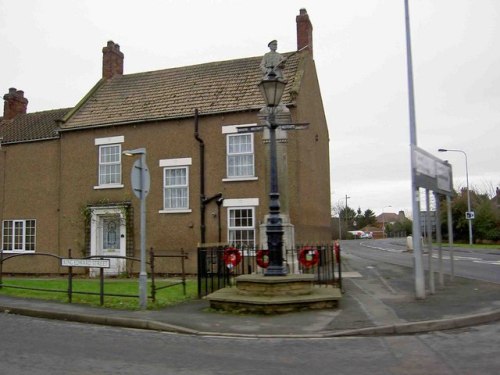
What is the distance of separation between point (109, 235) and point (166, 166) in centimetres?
386

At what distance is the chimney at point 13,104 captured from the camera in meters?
27.4

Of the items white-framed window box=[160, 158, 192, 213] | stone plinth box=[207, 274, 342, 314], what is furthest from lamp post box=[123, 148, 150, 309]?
white-framed window box=[160, 158, 192, 213]

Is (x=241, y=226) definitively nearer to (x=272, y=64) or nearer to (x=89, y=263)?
(x=89, y=263)

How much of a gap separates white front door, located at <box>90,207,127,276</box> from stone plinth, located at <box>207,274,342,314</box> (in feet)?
35.6

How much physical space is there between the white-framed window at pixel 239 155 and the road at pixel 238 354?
1115cm

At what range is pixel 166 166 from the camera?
2077cm

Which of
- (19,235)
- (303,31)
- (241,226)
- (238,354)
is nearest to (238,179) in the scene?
(241,226)

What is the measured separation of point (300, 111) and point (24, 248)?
13.5 metres

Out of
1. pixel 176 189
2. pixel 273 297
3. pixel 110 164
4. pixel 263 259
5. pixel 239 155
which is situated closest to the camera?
pixel 273 297

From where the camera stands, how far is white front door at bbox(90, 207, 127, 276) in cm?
2122

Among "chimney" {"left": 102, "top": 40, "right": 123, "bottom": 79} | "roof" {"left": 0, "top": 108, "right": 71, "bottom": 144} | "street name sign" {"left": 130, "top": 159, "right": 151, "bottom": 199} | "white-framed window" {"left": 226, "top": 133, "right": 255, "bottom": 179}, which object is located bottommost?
"street name sign" {"left": 130, "top": 159, "right": 151, "bottom": 199}

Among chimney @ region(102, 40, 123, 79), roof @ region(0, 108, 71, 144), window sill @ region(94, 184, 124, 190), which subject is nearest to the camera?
window sill @ region(94, 184, 124, 190)

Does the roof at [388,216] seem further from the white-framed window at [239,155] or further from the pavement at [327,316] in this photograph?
the pavement at [327,316]

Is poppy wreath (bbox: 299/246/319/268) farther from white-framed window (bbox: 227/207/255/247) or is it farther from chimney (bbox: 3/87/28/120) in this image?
chimney (bbox: 3/87/28/120)
